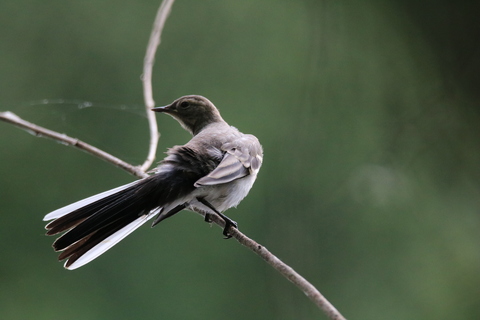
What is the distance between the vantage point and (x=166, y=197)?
2682mm

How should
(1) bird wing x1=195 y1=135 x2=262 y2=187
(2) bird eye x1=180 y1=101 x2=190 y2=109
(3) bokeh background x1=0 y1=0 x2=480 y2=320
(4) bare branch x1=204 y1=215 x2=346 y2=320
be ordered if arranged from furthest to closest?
(2) bird eye x1=180 y1=101 x2=190 y2=109 → (3) bokeh background x1=0 y1=0 x2=480 y2=320 → (1) bird wing x1=195 y1=135 x2=262 y2=187 → (4) bare branch x1=204 y1=215 x2=346 y2=320

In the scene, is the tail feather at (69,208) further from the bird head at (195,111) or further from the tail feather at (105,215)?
the bird head at (195,111)

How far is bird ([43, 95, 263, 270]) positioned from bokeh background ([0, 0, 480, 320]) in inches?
22.7

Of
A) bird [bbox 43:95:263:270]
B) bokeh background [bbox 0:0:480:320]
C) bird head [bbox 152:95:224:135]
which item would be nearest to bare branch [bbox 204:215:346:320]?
bird [bbox 43:95:263:270]

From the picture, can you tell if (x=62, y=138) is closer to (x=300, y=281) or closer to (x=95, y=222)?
(x=95, y=222)

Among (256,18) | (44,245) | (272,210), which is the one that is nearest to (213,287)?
(272,210)

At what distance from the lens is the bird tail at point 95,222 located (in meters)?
2.39

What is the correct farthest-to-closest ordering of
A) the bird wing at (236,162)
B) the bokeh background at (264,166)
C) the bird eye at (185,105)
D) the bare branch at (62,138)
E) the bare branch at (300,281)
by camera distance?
the bird eye at (185,105) < the bokeh background at (264,166) < the bird wing at (236,162) < the bare branch at (62,138) < the bare branch at (300,281)

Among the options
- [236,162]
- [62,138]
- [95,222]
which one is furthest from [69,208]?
[236,162]

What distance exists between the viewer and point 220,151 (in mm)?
3043

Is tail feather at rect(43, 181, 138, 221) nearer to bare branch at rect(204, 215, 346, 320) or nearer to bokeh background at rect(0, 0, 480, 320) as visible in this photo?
bare branch at rect(204, 215, 346, 320)

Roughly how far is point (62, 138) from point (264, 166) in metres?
4.29

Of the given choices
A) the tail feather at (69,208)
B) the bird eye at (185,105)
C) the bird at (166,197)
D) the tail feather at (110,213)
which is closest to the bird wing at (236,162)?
the bird at (166,197)

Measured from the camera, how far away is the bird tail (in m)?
2.39
